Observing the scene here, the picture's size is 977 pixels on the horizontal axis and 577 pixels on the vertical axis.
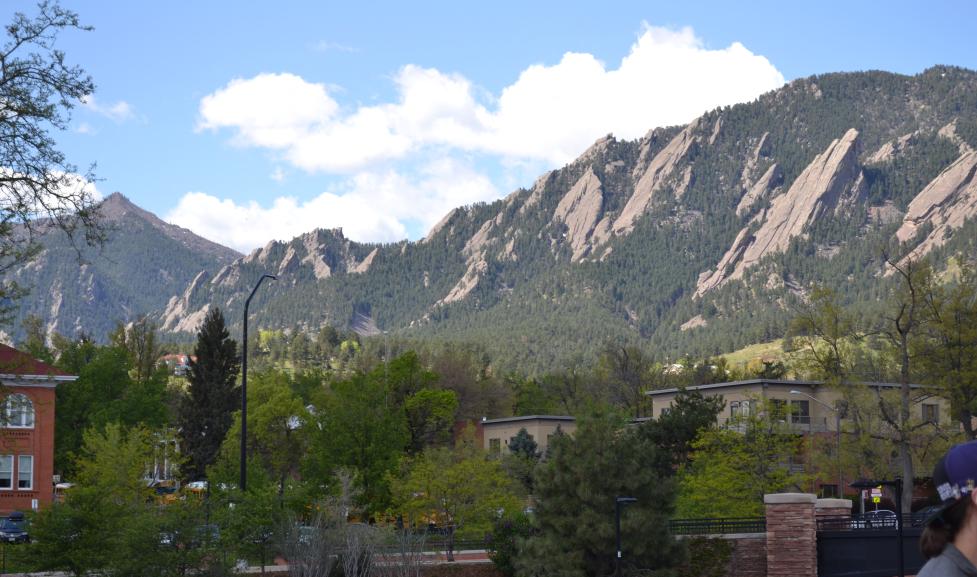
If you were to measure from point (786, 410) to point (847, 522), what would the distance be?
27.3 m

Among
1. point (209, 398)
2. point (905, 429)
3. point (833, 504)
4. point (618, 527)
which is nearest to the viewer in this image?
point (618, 527)

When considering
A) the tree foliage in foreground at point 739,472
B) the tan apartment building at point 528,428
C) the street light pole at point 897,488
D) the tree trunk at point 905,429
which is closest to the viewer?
the street light pole at point 897,488

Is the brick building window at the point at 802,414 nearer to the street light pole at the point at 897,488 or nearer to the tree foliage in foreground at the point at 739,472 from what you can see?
the tree foliage in foreground at the point at 739,472

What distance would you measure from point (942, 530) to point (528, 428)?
322 feet

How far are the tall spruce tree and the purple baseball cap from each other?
8647 centimetres

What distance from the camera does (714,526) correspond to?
48688 millimetres

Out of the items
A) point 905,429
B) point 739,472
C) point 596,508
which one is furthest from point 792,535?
point 739,472

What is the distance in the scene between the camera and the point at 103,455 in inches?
2370

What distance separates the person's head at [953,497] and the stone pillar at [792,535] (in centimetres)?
4004

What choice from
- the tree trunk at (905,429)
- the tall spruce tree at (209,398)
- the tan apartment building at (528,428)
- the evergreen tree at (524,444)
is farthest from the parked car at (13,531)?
the tan apartment building at (528,428)

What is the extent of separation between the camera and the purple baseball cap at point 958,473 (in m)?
5.12

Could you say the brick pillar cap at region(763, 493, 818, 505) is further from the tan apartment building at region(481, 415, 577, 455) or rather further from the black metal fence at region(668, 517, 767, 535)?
the tan apartment building at region(481, 415, 577, 455)

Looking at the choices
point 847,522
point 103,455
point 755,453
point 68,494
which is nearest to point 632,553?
point 847,522

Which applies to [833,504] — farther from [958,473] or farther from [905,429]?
[958,473]
